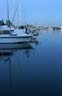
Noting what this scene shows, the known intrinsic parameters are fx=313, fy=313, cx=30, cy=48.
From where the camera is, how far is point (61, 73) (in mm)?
14859

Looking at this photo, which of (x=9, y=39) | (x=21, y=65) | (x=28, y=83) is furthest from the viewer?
(x=9, y=39)

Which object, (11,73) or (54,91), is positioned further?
(11,73)

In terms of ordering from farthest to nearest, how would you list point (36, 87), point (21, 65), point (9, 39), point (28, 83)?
1. point (9, 39)
2. point (21, 65)
3. point (28, 83)
4. point (36, 87)

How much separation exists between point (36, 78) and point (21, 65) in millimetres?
4588

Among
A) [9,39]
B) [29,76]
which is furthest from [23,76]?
[9,39]

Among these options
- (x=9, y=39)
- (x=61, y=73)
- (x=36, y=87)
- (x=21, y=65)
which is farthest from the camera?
(x=9, y=39)

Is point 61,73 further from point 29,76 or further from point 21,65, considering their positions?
point 21,65

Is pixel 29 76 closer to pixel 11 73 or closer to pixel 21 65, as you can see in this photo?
pixel 11 73

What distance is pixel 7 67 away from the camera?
17125 millimetres

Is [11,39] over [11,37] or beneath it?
beneath

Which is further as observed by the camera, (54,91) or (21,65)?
(21,65)

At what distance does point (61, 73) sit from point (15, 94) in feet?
14.8

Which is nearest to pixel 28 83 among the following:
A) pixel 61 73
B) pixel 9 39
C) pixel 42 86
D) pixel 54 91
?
pixel 42 86

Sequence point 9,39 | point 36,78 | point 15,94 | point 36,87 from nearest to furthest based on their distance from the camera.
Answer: point 15,94 < point 36,87 < point 36,78 < point 9,39
